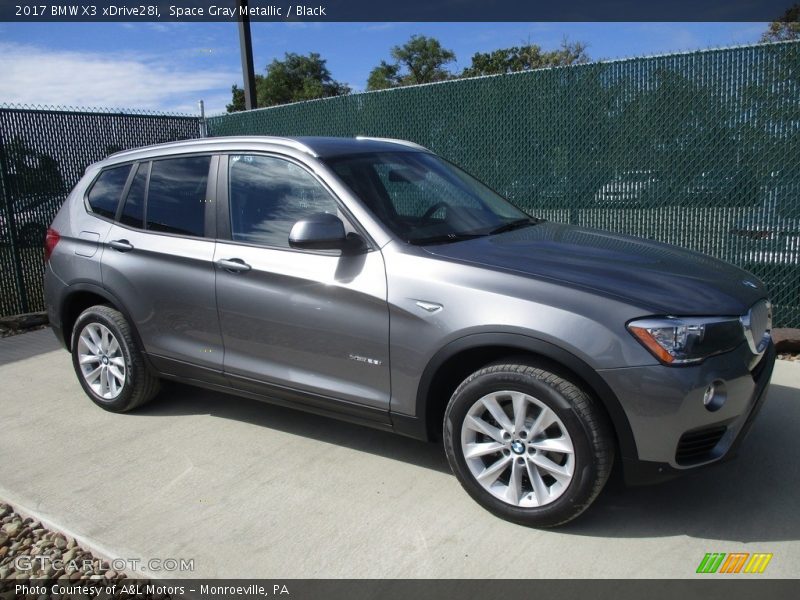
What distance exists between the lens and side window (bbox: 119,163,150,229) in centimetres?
445

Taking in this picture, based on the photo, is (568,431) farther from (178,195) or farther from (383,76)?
(383,76)

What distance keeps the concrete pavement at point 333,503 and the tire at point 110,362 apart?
16 cm

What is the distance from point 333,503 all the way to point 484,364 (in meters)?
1.05

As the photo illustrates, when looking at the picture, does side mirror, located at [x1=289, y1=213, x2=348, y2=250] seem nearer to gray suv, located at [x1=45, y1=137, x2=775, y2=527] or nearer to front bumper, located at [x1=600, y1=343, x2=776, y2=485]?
gray suv, located at [x1=45, y1=137, x2=775, y2=527]

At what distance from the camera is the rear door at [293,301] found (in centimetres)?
340

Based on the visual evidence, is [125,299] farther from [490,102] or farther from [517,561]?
[490,102]

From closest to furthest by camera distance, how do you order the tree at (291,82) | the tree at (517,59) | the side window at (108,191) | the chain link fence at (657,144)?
the side window at (108,191), the chain link fence at (657,144), the tree at (517,59), the tree at (291,82)

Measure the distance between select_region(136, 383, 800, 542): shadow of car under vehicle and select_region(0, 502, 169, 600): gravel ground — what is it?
1485mm

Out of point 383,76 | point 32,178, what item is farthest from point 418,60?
point 32,178

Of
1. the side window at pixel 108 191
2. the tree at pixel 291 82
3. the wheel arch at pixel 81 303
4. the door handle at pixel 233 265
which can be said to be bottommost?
the wheel arch at pixel 81 303

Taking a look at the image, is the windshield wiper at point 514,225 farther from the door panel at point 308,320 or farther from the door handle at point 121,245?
the door handle at point 121,245

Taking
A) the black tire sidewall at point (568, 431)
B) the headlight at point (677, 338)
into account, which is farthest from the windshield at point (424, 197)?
the headlight at point (677, 338)

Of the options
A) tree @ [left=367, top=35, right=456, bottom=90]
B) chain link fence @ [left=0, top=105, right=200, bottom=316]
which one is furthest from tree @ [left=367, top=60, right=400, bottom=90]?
chain link fence @ [left=0, top=105, right=200, bottom=316]

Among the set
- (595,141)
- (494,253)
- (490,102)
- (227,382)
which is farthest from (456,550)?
(490,102)
